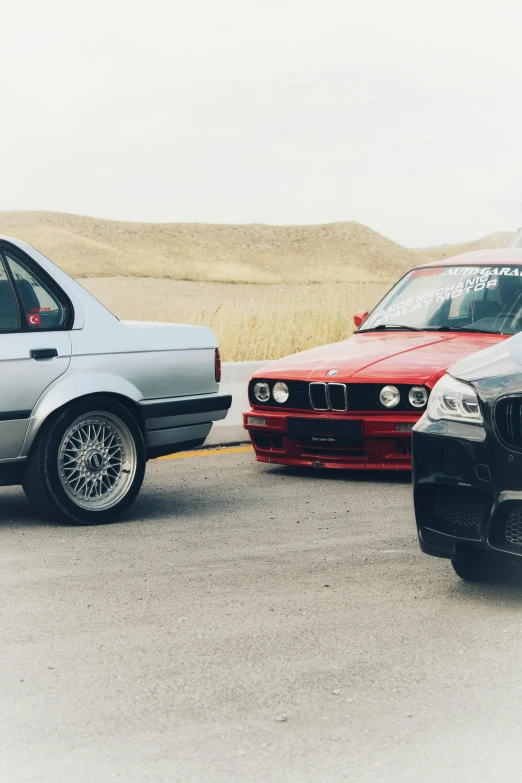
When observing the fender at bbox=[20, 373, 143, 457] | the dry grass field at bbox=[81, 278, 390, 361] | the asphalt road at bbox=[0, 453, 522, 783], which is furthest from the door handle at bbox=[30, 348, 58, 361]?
the dry grass field at bbox=[81, 278, 390, 361]

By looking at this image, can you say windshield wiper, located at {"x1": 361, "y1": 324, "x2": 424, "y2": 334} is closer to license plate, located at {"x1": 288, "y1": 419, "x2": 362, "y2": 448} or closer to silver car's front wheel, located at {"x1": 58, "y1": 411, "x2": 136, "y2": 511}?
license plate, located at {"x1": 288, "y1": 419, "x2": 362, "y2": 448}

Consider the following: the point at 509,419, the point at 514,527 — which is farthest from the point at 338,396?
the point at 514,527

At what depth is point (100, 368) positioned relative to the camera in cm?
698

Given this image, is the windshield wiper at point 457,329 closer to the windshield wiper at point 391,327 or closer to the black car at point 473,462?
the windshield wiper at point 391,327

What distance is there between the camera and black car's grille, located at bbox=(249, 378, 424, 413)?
822 cm

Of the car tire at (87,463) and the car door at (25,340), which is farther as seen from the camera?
the car tire at (87,463)

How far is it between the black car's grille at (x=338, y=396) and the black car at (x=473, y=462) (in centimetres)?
277

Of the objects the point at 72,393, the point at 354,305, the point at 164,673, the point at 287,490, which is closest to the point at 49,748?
the point at 164,673

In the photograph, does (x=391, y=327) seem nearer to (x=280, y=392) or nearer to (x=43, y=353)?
(x=280, y=392)

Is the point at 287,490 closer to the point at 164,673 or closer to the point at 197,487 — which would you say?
the point at 197,487

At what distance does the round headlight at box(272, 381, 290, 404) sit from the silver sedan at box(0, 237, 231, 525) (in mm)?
1286

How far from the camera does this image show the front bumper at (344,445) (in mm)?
8188

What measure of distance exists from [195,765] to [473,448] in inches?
81.0

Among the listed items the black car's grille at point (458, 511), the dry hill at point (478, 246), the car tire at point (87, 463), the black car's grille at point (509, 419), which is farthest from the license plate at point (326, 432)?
the dry hill at point (478, 246)
